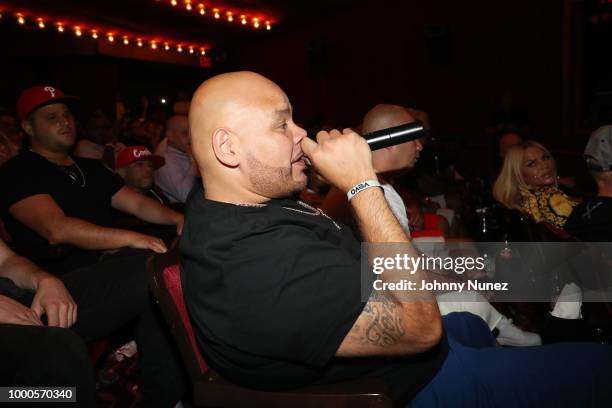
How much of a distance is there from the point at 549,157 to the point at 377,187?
106 inches

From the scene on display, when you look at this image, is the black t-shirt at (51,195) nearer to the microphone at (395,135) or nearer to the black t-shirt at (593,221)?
the microphone at (395,135)

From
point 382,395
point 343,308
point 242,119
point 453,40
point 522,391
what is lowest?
point 522,391

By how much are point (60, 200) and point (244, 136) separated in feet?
5.21

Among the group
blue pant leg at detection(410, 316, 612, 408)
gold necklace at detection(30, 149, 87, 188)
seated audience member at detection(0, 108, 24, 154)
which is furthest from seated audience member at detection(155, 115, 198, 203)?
blue pant leg at detection(410, 316, 612, 408)

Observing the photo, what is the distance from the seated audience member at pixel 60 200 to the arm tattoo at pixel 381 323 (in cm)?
140

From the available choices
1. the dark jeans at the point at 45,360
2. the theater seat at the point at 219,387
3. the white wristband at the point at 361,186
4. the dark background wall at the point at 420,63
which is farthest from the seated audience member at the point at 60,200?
the dark background wall at the point at 420,63

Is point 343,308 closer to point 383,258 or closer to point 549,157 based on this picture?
point 383,258

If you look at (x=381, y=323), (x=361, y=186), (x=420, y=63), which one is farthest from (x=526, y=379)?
(x=420, y=63)

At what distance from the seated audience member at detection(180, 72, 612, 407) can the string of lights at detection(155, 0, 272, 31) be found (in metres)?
8.47

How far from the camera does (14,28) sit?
35.2 ft

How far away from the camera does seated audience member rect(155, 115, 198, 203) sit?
4039 mm

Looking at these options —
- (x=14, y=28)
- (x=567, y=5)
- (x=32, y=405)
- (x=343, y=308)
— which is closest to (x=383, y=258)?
(x=343, y=308)

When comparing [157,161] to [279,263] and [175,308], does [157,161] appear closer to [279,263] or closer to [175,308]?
[175,308]

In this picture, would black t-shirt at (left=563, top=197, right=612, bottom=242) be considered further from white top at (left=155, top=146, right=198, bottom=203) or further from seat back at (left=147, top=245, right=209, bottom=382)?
white top at (left=155, top=146, right=198, bottom=203)
